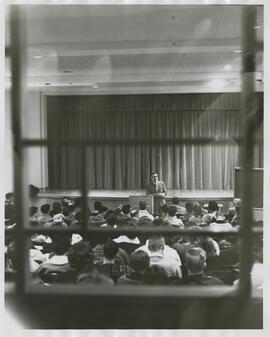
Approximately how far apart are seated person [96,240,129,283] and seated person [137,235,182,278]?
114 millimetres

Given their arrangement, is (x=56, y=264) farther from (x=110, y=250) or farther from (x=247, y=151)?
(x=247, y=151)

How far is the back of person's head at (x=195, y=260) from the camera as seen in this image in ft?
4.77

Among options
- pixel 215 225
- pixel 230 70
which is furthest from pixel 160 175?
pixel 215 225

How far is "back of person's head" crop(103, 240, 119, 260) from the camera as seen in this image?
170cm

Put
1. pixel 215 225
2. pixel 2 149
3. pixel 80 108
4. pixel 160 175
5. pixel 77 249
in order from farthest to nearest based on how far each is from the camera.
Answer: pixel 160 175
pixel 80 108
pixel 215 225
pixel 77 249
pixel 2 149

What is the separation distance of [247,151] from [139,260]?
32.9 inches

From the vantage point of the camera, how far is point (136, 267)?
1517mm

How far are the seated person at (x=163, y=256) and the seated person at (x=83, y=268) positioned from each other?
10.4 inches

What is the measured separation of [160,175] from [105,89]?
1.95m

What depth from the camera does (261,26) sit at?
2.83 feet

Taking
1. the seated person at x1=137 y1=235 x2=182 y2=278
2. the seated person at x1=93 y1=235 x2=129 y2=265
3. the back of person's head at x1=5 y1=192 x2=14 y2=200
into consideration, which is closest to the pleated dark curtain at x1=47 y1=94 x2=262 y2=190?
the seated person at x1=93 y1=235 x2=129 y2=265

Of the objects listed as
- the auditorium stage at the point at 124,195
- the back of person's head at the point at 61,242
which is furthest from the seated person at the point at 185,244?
the auditorium stage at the point at 124,195

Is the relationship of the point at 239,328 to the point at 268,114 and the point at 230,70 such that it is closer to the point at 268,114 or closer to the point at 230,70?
the point at 268,114

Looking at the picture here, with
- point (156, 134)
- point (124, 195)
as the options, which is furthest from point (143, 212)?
point (156, 134)
